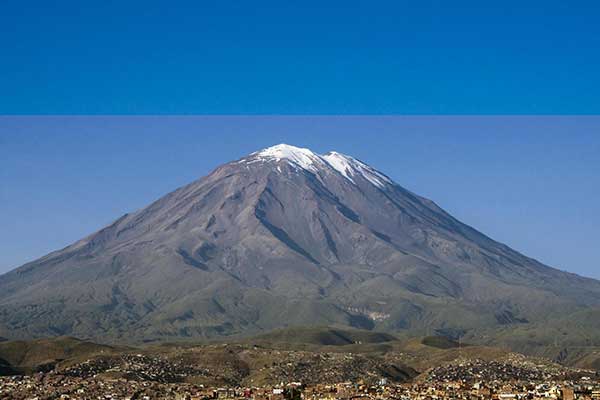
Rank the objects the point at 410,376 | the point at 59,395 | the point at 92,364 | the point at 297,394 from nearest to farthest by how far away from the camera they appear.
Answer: the point at 297,394 → the point at 59,395 → the point at 92,364 → the point at 410,376

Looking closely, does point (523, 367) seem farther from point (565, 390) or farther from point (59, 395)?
point (59, 395)

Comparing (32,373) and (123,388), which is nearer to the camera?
(123,388)

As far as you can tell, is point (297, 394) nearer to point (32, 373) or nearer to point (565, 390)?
point (565, 390)

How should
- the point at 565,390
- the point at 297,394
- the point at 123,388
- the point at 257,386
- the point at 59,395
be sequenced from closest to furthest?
the point at 297,394 → the point at 565,390 → the point at 59,395 → the point at 123,388 → the point at 257,386

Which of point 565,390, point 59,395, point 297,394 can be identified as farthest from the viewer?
point 59,395

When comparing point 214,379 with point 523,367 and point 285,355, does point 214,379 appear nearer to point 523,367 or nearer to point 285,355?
point 285,355

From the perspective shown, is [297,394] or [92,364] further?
[92,364]

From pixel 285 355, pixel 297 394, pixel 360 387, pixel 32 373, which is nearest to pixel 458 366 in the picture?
pixel 285 355

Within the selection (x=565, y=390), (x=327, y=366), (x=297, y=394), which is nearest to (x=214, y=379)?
(x=327, y=366)

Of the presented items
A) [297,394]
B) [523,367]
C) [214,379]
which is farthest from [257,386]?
[297,394]
